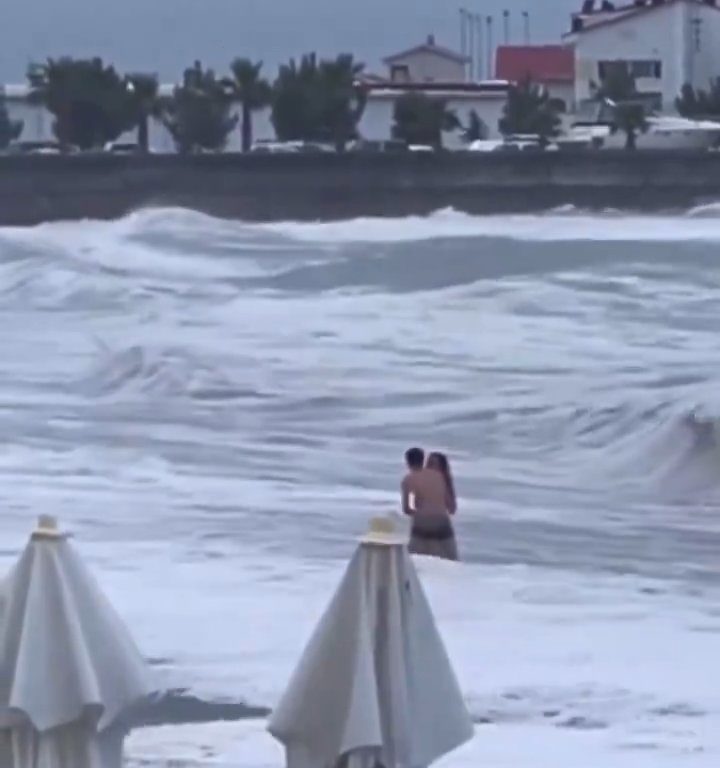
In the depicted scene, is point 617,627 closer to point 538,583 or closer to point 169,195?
point 538,583

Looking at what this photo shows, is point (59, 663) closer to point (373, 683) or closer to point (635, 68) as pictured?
point (373, 683)

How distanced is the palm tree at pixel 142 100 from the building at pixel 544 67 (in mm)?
10159

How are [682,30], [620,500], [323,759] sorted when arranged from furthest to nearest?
1. [682,30]
2. [620,500]
3. [323,759]

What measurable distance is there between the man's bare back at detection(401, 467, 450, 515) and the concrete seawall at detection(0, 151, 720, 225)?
3552 centimetres

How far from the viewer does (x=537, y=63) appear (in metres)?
78.0

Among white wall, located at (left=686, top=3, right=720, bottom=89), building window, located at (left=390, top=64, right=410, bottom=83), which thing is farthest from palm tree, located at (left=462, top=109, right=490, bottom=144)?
building window, located at (left=390, top=64, right=410, bottom=83)

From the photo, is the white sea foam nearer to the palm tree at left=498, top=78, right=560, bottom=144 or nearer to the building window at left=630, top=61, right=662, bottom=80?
the palm tree at left=498, top=78, right=560, bottom=144

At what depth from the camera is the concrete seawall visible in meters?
46.8

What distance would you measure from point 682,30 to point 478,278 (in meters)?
31.2

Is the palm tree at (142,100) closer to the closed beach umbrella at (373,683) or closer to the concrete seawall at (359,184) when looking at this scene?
the concrete seawall at (359,184)

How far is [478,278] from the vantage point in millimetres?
39094

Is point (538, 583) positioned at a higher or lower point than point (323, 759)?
lower

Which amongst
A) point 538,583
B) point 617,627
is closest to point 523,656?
point 617,627

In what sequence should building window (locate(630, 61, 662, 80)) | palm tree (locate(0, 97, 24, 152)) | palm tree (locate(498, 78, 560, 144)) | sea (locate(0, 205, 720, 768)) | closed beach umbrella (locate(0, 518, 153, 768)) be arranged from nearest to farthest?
closed beach umbrella (locate(0, 518, 153, 768)) < sea (locate(0, 205, 720, 768)) < palm tree (locate(498, 78, 560, 144)) < palm tree (locate(0, 97, 24, 152)) < building window (locate(630, 61, 662, 80))
